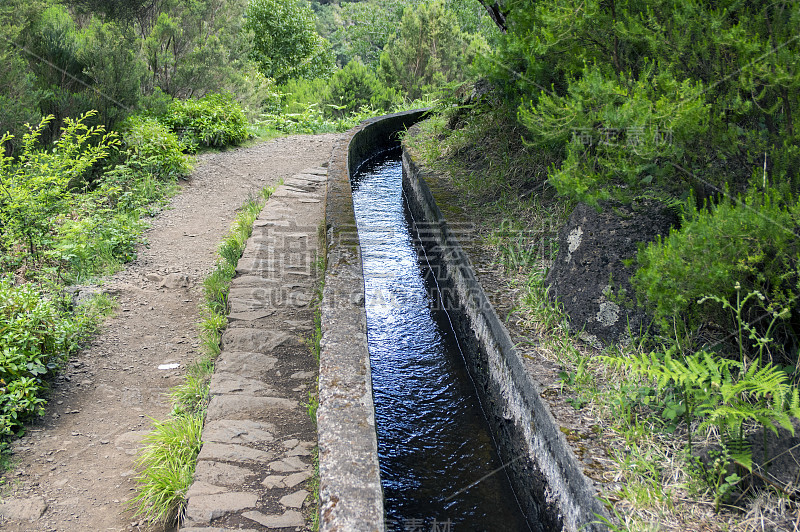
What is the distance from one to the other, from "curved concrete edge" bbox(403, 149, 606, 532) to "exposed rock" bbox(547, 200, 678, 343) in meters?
0.53

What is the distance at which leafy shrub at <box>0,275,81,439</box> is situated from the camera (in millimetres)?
3244

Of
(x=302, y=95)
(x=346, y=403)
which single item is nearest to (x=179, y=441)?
(x=346, y=403)

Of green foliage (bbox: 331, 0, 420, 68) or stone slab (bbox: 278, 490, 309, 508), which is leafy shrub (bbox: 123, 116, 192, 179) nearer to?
stone slab (bbox: 278, 490, 309, 508)

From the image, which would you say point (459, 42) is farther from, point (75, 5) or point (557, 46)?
point (557, 46)

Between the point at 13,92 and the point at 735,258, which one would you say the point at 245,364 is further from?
the point at 13,92

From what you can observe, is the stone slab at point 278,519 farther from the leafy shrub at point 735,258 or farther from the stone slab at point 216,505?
the leafy shrub at point 735,258

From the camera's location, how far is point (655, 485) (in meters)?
2.51

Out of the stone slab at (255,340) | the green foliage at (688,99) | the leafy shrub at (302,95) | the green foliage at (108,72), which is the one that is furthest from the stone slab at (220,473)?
the leafy shrub at (302,95)

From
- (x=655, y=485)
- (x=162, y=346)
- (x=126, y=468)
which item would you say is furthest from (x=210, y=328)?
(x=655, y=485)

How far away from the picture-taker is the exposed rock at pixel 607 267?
3496 mm

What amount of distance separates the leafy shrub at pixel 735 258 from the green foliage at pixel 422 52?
15036mm

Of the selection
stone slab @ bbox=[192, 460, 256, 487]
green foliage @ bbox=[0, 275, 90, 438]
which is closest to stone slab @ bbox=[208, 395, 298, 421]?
stone slab @ bbox=[192, 460, 256, 487]

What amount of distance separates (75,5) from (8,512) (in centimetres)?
957

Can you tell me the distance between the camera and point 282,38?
2041cm
